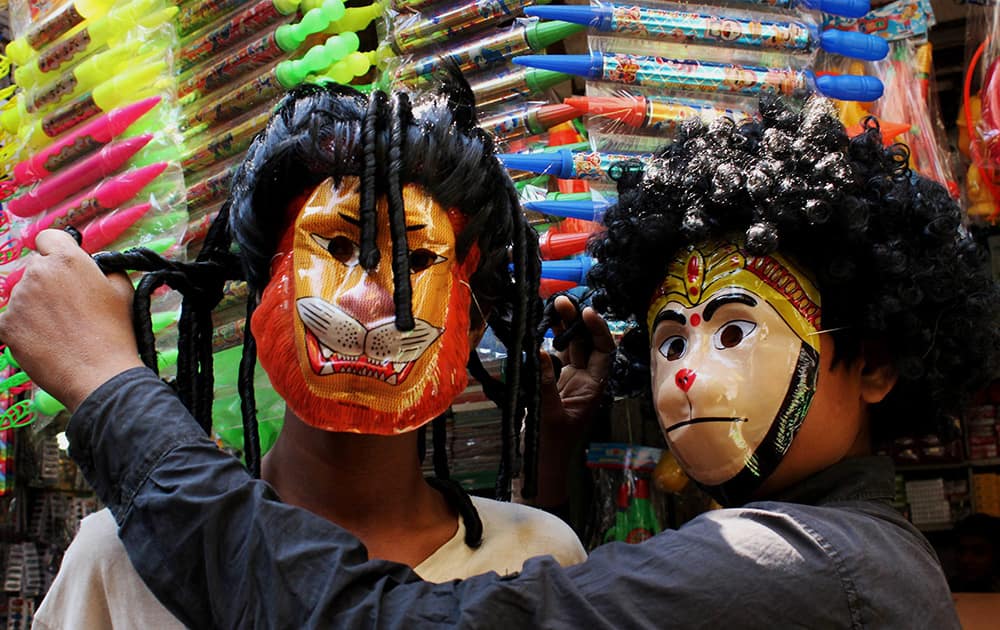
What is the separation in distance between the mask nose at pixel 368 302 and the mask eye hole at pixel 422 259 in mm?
79

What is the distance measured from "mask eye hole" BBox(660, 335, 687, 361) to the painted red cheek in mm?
57

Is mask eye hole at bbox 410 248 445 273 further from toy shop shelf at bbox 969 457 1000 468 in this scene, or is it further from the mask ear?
toy shop shelf at bbox 969 457 1000 468

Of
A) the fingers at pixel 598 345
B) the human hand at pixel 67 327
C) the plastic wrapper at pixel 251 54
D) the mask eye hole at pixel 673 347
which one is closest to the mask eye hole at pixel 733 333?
the mask eye hole at pixel 673 347

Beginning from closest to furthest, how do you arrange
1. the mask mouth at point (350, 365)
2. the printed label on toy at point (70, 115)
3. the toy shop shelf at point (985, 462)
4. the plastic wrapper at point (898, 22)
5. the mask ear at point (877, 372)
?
1. the mask mouth at point (350, 365)
2. the mask ear at point (877, 372)
3. the plastic wrapper at point (898, 22)
4. the printed label on toy at point (70, 115)
5. the toy shop shelf at point (985, 462)

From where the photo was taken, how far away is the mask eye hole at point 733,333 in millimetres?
1529

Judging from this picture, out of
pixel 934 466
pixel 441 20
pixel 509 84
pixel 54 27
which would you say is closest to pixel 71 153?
pixel 54 27

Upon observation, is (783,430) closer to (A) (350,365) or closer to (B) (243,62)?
(A) (350,365)

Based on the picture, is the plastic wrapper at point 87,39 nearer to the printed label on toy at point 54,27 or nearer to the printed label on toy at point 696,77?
the printed label on toy at point 54,27

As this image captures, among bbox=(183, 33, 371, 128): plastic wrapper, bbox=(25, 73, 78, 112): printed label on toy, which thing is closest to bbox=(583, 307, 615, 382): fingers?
bbox=(183, 33, 371, 128): plastic wrapper

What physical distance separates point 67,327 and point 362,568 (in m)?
0.49

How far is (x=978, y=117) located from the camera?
2.28 metres

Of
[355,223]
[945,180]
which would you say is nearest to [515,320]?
[355,223]

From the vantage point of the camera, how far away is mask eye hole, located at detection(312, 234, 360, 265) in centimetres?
139

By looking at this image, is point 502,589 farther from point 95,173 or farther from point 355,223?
point 95,173
